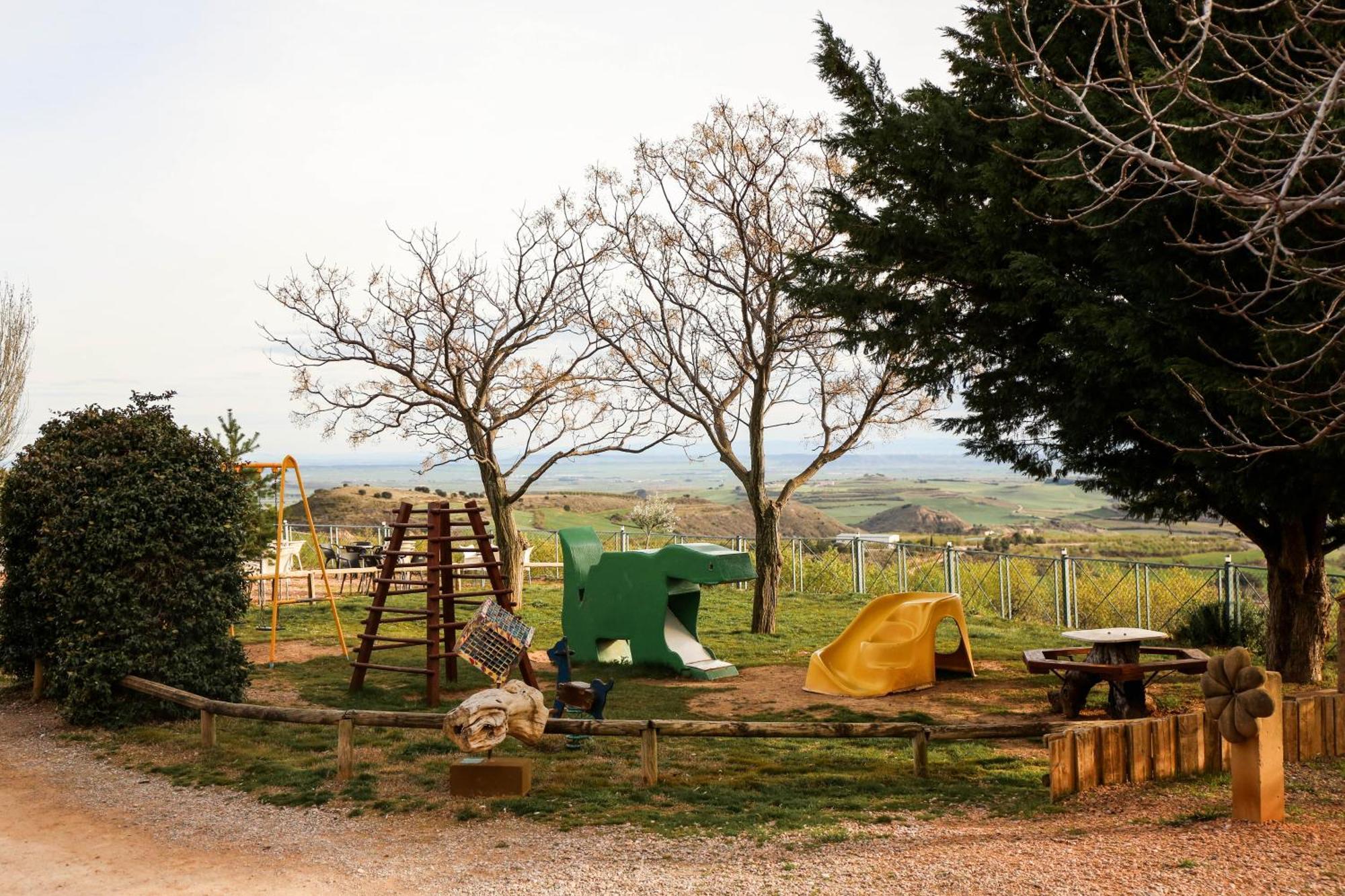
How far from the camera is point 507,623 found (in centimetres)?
959

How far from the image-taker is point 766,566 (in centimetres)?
1616

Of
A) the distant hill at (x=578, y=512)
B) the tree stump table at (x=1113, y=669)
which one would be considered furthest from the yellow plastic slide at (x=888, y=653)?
the distant hill at (x=578, y=512)

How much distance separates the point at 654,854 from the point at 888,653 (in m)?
5.88

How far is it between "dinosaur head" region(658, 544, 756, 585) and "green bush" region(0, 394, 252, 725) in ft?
14.7

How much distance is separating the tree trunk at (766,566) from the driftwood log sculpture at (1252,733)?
31.4ft

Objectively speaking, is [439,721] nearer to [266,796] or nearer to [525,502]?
[266,796]

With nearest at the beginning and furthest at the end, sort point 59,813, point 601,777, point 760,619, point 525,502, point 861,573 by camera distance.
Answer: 1. point 59,813
2. point 601,777
3. point 760,619
4. point 861,573
5. point 525,502

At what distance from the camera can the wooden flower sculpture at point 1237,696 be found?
20.4 ft

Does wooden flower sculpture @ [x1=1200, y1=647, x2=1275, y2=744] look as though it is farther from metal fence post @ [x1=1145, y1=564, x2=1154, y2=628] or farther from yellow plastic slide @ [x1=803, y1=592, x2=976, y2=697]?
metal fence post @ [x1=1145, y1=564, x2=1154, y2=628]

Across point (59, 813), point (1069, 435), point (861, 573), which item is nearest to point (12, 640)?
point (59, 813)

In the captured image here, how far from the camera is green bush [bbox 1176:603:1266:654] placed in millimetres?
13562

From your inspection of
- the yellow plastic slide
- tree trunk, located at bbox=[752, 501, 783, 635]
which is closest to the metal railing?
tree trunk, located at bbox=[752, 501, 783, 635]

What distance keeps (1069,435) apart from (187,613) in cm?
816

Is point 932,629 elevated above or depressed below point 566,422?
below
